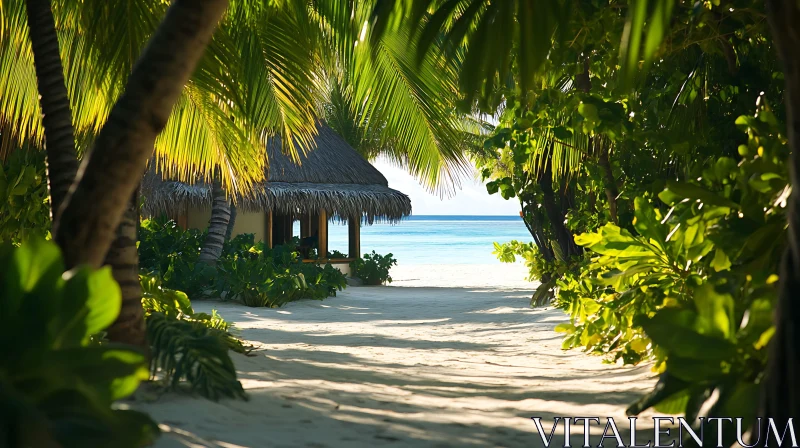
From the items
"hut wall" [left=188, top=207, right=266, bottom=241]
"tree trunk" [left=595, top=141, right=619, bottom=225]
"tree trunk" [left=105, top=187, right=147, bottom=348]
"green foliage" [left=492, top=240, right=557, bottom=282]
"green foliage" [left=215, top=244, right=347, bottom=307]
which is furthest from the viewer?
"hut wall" [left=188, top=207, right=266, bottom=241]

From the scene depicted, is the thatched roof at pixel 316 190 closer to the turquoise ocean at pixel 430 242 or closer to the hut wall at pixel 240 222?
the hut wall at pixel 240 222

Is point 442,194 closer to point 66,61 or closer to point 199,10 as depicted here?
point 66,61

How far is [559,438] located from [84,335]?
5.59 ft

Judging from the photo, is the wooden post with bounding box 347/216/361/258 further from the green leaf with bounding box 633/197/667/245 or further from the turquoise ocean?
the turquoise ocean

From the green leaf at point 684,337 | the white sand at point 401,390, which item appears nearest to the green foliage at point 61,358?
the white sand at point 401,390

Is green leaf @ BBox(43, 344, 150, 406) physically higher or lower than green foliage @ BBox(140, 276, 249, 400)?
higher

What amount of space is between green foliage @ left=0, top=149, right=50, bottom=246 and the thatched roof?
7809 mm

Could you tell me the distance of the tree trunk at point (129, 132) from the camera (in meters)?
2.18

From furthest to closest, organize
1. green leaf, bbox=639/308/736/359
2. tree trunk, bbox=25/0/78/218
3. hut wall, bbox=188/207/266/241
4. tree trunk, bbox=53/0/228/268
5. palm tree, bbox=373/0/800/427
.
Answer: hut wall, bbox=188/207/266/241 < tree trunk, bbox=25/0/78/218 < tree trunk, bbox=53/0/228/268 < green leaf, bbox=639/308/736/359 < palm tree, bbox=373/0/800/427

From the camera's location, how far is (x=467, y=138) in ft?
54.3

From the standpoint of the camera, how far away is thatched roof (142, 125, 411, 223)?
13289 millimetres

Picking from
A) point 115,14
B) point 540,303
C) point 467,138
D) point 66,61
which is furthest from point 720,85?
point 467,138

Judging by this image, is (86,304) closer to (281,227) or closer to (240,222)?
(240,222)

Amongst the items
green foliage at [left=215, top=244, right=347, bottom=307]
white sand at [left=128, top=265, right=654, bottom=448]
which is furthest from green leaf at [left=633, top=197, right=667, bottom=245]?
green foliage at [left=215, top=244, right=347, bottom=307]
